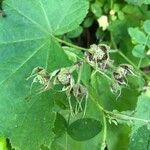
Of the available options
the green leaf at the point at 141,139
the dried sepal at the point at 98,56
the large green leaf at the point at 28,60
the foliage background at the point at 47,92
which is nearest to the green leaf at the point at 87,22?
the foliage background at the point at 47,92

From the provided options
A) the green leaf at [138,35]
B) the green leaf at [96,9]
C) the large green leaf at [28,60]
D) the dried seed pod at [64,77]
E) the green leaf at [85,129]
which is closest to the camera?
the dried seed pod at [64,77]

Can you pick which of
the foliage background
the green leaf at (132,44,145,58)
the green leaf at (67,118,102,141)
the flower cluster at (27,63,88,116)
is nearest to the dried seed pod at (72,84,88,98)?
the flower cluster at (27,63,88,116)

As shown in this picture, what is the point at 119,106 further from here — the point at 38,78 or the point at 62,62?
the point at 38,78

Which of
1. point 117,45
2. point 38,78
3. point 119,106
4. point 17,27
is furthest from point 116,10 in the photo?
point 38,78

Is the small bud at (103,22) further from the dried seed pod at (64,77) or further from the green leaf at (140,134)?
the dried seed pod at (64,77)

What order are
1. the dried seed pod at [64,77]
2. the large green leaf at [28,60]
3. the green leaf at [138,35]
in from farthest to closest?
1. the green leaf at [138,35]
2. the large green leaf at [28,60]
3. the dried seed pod at [64,77]

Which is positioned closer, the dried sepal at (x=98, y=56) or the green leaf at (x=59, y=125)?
the dried sepal at (x=98, y=56)

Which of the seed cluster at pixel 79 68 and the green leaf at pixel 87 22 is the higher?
the seed cluster at pixel 79 68

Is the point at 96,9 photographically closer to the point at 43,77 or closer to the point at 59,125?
the point at 59,125
